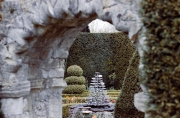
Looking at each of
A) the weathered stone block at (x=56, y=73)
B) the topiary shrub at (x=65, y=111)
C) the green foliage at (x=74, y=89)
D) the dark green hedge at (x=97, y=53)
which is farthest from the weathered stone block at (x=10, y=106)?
the dark green hedge at (x=97, y=53)

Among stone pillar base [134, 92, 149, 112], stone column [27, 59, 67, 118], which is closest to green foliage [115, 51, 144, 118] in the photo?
stone column [27, 59, 67, 118]

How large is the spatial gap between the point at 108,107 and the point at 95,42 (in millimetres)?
4638

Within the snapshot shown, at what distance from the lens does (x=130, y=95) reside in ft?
24.4

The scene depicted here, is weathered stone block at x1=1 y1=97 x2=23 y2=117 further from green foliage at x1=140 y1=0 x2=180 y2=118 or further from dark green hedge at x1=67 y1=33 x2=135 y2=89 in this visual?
dark green hedge at x1=67 y1=33 x2=135 y2=89

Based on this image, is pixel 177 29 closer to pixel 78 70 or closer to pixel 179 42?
pixel 179 42

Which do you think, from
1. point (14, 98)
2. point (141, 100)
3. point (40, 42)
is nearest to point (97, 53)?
point (40, 42)

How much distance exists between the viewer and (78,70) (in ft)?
41.5

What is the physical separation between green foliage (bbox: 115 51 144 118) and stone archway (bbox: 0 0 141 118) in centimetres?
149

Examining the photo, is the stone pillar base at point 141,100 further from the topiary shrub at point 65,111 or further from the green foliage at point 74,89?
the green foliage at point 74,89

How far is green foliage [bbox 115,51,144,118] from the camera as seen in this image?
7.42 metres

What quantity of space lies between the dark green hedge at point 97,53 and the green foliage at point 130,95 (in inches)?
277

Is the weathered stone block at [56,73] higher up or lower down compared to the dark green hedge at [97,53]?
lower down

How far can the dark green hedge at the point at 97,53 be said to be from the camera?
14.7 m

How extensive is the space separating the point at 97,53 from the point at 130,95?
7437 millimetres
